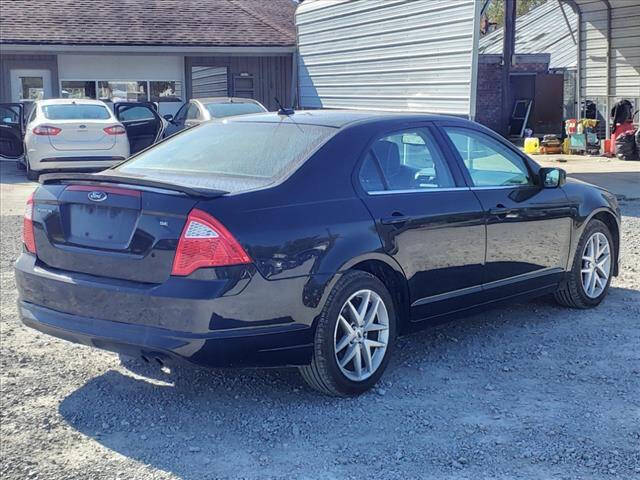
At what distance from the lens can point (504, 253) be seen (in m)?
5.70

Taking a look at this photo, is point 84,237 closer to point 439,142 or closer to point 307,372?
point 307,372

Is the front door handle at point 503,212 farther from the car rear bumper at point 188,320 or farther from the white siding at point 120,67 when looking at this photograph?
the white siding at point 120,67

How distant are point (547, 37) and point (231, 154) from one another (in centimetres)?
3080

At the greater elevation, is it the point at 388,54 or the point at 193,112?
the point at 388,54

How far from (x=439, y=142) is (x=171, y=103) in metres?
20.2

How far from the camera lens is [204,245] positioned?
4.16 m

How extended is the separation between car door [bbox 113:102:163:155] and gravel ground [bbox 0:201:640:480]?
1300cm

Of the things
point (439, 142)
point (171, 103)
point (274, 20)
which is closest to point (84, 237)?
point (439, 142)

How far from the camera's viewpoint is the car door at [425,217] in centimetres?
496

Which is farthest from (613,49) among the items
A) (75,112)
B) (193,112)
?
(75,112)

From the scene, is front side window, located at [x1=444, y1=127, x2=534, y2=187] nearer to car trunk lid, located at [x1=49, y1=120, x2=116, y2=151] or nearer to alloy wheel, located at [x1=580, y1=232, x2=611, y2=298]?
alloy wheel, located at [x1=580, y1=232, x2=611, y2=298]

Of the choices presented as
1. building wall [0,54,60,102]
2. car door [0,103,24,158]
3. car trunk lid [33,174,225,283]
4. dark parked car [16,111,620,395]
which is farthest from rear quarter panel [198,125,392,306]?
building wall [0,54,60,102]

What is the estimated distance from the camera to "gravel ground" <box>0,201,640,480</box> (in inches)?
155

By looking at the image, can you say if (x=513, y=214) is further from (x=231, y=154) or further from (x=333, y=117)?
(x=231, y=154)
